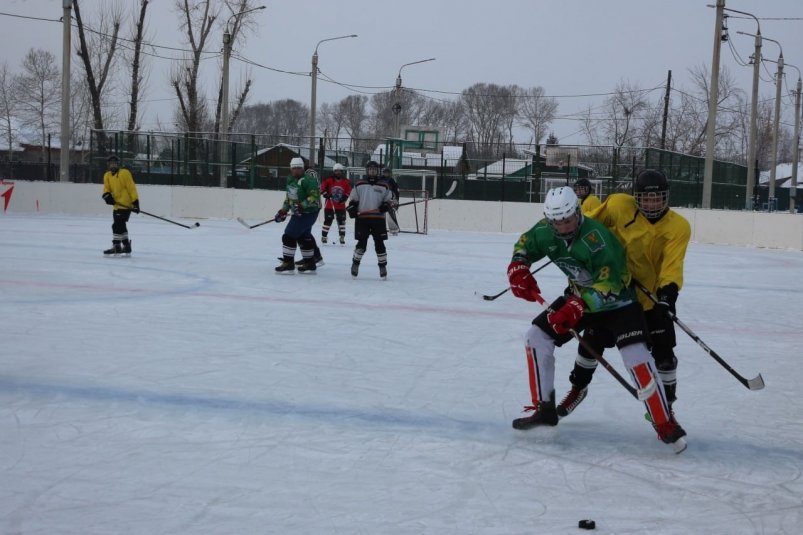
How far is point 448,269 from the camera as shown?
12211mm

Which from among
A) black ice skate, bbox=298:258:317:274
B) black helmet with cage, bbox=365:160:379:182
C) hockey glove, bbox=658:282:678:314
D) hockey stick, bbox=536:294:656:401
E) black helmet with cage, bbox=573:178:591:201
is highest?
black helmet with cage, bbox=365:160:379:182

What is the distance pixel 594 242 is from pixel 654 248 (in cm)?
47

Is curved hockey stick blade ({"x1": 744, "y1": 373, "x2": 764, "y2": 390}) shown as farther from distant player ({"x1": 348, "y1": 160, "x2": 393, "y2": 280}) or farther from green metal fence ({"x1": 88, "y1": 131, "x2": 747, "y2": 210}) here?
green metal fence ({"x1": 88, "y1": 131, "x2": 747, "y2": 210})

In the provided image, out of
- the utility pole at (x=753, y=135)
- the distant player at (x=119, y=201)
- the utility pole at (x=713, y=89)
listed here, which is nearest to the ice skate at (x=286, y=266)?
the distant player at (x=119, y=201)

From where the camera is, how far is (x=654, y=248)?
4.20 m

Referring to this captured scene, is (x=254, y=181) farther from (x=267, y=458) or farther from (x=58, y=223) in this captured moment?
(x=267, y=458)

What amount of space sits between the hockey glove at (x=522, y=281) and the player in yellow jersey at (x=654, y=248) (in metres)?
Answer: 0.40

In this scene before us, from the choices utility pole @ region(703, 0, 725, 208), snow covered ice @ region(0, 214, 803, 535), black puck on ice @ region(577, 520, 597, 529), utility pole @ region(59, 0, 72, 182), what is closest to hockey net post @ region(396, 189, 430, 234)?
utility pole @ region(703, 0, 725, 208)

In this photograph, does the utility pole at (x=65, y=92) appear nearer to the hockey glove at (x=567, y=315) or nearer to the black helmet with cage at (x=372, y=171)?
the black helmet with cage at (x=372, y=171)

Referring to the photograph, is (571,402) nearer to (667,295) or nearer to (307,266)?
(667,295)

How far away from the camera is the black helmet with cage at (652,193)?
4082 millimetres

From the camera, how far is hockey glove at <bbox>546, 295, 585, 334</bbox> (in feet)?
12.7

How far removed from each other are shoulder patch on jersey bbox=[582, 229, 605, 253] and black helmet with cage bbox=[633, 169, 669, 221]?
38cm

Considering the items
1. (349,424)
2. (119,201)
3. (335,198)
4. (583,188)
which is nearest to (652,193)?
(349,424)
